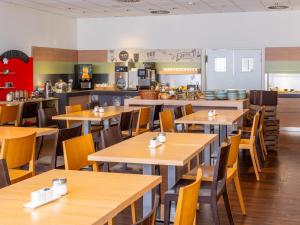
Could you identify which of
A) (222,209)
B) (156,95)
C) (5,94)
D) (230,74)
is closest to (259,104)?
(156,95)

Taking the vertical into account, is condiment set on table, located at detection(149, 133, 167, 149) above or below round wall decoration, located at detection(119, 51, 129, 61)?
below

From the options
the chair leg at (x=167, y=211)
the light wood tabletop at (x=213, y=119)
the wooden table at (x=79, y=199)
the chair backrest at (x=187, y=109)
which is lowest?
the chair leg at (x=167, y=211)

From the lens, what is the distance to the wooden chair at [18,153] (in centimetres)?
386

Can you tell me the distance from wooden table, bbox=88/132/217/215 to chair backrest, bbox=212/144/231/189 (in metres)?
0.20

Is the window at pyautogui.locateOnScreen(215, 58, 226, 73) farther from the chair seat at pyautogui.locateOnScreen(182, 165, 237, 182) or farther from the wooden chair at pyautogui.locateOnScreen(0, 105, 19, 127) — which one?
the chair seat at pyautogui.locateOnScreen(182, 165, 237, 182)

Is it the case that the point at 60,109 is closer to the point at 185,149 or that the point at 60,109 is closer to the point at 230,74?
the point at 230,74

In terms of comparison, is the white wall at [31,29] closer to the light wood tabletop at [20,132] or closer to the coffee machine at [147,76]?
the coffee machine at [147,76]

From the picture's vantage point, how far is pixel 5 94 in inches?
380

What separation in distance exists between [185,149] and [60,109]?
7378 mm

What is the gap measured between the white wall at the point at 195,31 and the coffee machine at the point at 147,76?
533 millimetres

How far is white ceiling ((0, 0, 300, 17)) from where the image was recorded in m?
9.65

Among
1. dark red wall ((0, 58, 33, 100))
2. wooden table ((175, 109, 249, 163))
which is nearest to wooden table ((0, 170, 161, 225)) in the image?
wooden table ((175, 109, 249, 163))

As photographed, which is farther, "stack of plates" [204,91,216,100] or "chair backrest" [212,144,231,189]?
"stack of plates" [204,91,216,100]

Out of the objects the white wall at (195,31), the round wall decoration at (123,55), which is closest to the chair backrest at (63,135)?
the white wall at (195,31)
